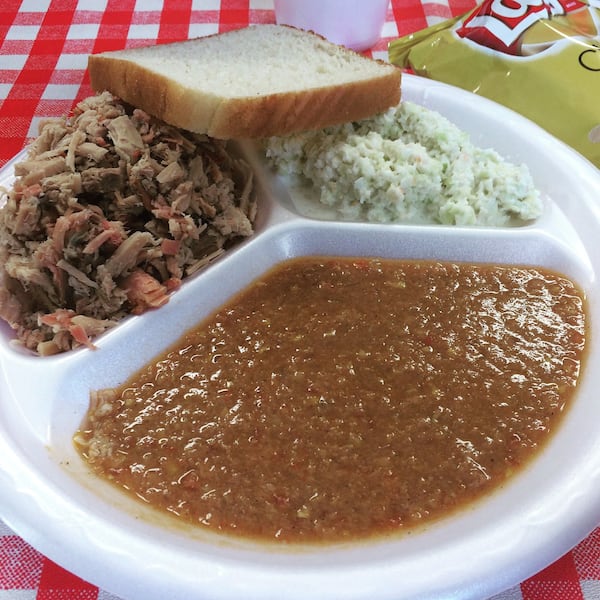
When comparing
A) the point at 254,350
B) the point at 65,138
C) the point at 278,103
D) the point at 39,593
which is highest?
the point at 278,103

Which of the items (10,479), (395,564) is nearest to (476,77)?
(395,564)

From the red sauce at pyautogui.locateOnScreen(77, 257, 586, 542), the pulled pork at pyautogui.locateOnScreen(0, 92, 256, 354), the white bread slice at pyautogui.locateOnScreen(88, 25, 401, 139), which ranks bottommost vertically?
the red sauce at pyautogui.locateOnScreen(77, 257, 586, 542)

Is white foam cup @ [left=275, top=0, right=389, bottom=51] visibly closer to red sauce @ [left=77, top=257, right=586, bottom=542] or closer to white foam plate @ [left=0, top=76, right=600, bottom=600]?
white foam plate @ [left=0, top=76, right=600, bottom=600]

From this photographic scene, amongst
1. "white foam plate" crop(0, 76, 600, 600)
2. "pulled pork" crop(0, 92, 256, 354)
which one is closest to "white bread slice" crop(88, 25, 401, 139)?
"pulled pork" crop(0, 92, 256, 354)

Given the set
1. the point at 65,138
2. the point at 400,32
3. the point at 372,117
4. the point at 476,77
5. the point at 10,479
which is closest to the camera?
the point at 10,479

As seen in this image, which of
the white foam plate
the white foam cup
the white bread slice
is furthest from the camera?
the white foam cup

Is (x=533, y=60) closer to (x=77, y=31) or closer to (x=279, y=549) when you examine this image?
(x=279, y=549)

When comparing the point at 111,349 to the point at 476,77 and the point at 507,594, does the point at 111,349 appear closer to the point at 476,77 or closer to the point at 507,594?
the point at 507,594
